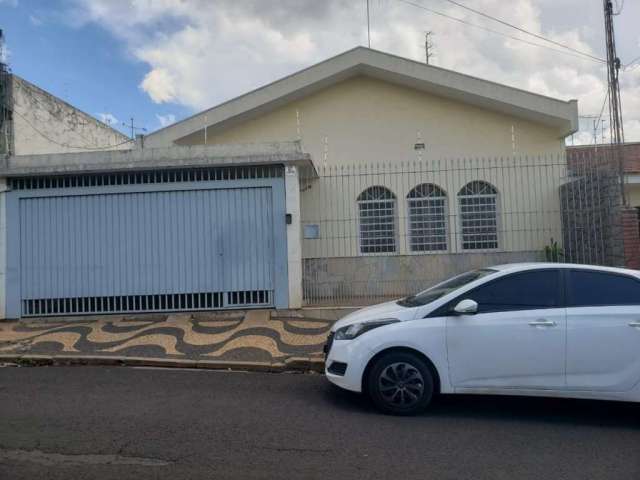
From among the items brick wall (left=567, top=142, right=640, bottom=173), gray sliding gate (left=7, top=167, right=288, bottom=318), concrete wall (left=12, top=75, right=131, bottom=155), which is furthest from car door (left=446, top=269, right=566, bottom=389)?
concrete wall (left=12, top=75, right=131, bottom=155)

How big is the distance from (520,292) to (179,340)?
5.33 m

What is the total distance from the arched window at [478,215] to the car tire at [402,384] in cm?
676

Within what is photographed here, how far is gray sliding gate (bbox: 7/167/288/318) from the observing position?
9656 mm

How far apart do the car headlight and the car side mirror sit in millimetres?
619

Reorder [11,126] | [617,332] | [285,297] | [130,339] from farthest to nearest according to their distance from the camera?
[11,126] < [285,297] < [130,339] < [617,332]

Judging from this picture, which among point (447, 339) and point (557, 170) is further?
point (557, 170)

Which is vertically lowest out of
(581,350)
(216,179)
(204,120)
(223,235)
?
(581,350)

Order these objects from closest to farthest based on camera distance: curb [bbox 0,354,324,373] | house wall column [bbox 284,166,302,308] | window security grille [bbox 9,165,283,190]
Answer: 1. curb [bbox 0,354,324,373]
2. house wall column [bbox 284,166,302,308]
3. window security grille [bbox 9,165,283,190]

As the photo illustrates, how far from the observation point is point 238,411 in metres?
5.09

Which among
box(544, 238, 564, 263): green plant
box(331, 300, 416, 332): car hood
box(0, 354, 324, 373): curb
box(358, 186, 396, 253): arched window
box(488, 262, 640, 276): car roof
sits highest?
box(358, 186, 396, 253): arched window

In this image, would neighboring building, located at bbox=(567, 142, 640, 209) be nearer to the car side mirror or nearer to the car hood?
the car side mirror

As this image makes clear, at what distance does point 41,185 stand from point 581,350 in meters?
9.61

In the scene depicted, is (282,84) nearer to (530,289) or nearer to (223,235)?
(223,235)

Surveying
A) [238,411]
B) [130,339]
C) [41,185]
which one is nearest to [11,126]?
[41,185]
